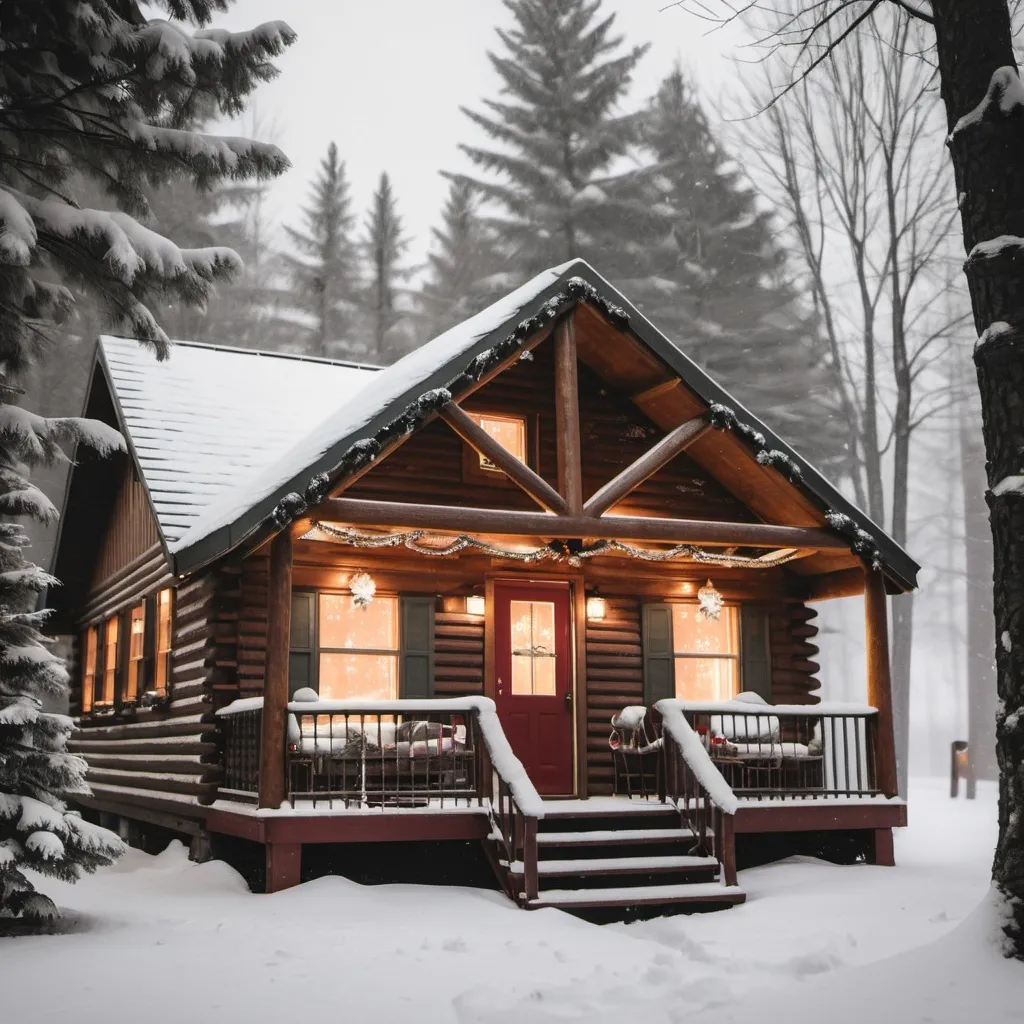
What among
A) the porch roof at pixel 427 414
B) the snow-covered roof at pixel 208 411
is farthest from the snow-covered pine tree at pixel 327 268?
the porch roof at pixel 427 414

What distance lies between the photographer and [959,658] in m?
50.5

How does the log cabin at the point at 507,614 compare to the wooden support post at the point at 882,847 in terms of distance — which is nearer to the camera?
the log cabin at the point at 507,614

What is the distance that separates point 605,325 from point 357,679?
465 centimetres

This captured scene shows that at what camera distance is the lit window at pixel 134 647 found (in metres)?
15.9

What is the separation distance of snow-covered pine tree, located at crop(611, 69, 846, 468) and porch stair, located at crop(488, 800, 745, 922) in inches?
647

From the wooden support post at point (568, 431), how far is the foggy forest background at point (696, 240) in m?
7.76

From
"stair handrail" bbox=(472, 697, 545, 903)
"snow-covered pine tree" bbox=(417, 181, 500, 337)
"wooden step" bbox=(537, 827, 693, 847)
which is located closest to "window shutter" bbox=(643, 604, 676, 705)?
"wooden step" bbox=(537, 827, 693, 847)

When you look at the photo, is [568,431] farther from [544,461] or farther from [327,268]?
[327,268]

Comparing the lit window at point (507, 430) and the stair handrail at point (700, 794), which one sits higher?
the lit window at point (507, 430)

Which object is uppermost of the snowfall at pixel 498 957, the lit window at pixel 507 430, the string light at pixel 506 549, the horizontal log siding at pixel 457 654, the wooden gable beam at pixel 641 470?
the lit window at pixel 507 430

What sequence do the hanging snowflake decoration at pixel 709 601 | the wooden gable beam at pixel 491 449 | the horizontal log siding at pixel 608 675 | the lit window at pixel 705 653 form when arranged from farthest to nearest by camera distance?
the lit window at pixel 705 653
the hanging snowflake decoration at pixel 709 601
the horizontal log siding at pixel 608 675
the wooden gable beam at pixel 491 449

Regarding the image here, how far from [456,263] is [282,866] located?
82.8 ft

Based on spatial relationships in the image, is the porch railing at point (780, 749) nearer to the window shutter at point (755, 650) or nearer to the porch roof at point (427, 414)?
the window shutter at point (755, 650)

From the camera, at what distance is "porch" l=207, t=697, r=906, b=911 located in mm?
10414
